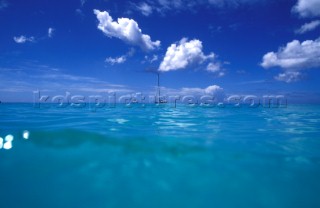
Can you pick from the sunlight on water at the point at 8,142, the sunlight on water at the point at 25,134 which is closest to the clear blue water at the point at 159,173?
the sunlight on water at the point at 8,142

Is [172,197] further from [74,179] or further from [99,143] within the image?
[99,143]

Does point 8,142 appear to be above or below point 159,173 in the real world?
above

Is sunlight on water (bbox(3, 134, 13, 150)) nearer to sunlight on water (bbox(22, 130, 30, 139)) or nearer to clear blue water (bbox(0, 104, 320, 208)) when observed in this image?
clear blue water (bbox(0, 104, 320, 208))

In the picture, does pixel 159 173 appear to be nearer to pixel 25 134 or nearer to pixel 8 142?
pixel 8 142

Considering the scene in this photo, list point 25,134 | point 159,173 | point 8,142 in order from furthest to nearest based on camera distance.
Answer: point 25,134
point 8,142
point 159,173

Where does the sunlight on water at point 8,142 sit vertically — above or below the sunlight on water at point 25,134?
below

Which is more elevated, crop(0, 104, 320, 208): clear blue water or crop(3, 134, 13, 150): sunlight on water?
crop(3, 134, 13, 150): sunlight on water

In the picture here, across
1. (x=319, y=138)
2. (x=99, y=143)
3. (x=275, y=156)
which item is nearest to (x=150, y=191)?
(x=99, y=143)

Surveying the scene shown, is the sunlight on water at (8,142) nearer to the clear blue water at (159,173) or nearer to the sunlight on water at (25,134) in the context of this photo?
the clear blue water at (159,173)

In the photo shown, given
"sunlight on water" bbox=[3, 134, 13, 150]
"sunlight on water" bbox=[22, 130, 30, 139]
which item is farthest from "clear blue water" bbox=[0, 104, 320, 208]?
"sunlight on water" bbox=[22, 130, 30, 139]

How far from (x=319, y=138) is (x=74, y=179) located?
12.2m

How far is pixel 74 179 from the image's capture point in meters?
5.98

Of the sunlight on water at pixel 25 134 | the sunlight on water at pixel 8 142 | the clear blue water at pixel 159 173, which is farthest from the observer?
the sunlight on water at pixel 25 134

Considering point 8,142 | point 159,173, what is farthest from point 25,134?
point 159,173
